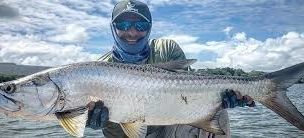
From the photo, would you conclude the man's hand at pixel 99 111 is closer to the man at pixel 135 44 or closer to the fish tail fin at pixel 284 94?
the man at pixel 135 44

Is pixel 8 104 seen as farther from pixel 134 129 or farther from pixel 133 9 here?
pixel 133 9

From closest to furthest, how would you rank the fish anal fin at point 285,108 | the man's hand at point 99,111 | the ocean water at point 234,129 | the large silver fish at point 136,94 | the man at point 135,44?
the large silver fish at point 136,94
the man's hand at point 99,111
the fish anal fin at point 285,108
the man at point 135,44
the ocean water at point 234,129

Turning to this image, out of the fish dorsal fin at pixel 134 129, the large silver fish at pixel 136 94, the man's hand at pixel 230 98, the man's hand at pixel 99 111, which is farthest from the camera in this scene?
the man's hand at pixel 230 98

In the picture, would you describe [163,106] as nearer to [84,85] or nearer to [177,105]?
[177,105]

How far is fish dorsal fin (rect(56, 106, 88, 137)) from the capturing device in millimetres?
4801

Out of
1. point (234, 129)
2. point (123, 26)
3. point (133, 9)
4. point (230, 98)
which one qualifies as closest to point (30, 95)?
point (230, 98)

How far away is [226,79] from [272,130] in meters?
12.4

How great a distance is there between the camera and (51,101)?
15.4ft

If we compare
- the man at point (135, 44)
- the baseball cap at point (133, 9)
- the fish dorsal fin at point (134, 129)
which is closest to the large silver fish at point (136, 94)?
the fish dorsal fin at point (134, 129)

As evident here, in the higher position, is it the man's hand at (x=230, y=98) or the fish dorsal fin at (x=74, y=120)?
the man's hand at (x=230, y=98)

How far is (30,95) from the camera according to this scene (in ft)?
15.3

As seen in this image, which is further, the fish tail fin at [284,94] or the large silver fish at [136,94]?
the fish tail fin at [284,94]

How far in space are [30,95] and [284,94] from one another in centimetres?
303

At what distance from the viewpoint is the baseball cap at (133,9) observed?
7.13 meters
